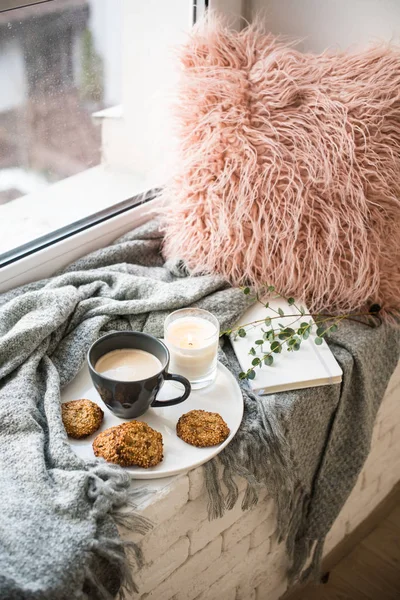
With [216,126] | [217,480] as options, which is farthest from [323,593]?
[216,126]

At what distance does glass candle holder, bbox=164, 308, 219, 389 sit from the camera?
90 cm

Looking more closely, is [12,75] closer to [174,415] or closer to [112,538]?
[174,415]

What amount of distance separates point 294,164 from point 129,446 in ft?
1.73

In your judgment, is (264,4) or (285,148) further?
(264,4)

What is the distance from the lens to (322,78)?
102 cm

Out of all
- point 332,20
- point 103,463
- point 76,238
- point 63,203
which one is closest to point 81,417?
→ point 103,463

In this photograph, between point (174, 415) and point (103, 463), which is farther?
point (174, 415)

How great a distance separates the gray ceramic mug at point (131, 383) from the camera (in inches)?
31.4

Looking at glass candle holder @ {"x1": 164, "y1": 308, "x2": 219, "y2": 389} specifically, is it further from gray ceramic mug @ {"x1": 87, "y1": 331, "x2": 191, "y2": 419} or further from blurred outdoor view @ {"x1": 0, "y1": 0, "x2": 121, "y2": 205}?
blurred outdoor view @ {"x1": 0, "y1": 0, "x2": 121, "y2": 205}

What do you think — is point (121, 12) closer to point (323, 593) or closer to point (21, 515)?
point (21, 515)

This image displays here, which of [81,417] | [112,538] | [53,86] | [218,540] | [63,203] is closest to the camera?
[112,538]

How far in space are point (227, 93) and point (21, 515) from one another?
73 cm

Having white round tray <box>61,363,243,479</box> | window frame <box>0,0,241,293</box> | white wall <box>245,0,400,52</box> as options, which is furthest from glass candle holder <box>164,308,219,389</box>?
white wall <box>245,0,400,52</box>

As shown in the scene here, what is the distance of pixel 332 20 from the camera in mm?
1196
